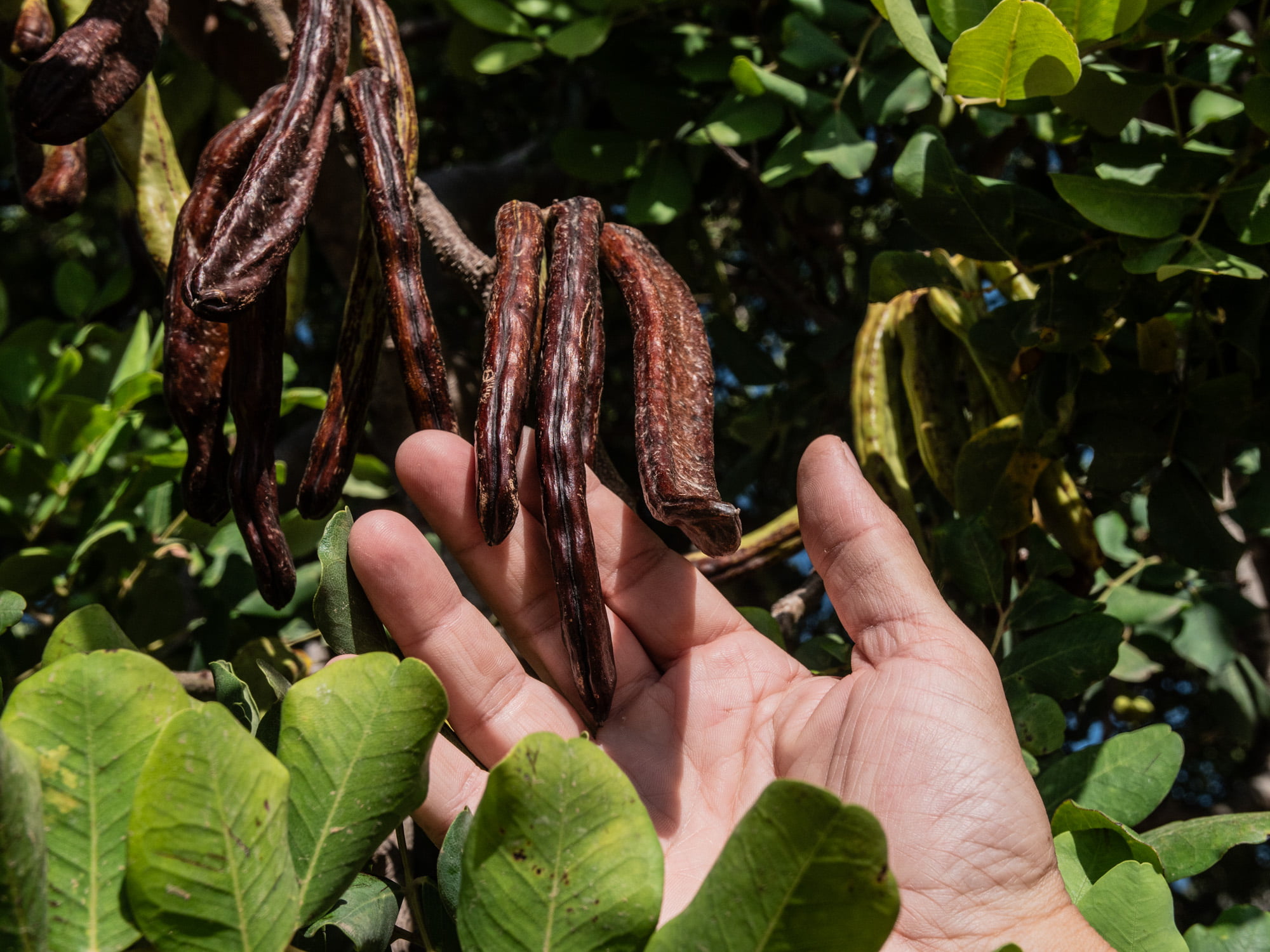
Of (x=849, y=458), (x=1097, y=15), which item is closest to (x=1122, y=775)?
(x=849, y=458)

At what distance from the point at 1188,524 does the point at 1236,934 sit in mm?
732

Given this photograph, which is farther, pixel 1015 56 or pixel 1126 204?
pixel 1126 204

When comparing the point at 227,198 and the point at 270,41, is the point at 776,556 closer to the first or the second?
the point at 227,198

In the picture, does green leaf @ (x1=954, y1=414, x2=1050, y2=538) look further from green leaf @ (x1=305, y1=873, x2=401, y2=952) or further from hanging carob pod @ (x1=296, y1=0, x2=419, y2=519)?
green leaf @ (x1=305, y1=873, x2=401, y2=952)

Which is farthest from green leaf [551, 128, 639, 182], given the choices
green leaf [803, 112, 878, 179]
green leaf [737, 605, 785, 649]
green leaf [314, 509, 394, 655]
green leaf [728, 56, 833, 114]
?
green leaf [314, 509, 394, 655]

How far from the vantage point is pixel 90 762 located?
63cm

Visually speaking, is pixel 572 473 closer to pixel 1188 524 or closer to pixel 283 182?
pixel 283 182

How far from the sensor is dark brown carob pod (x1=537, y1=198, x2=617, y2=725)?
3.42 feet

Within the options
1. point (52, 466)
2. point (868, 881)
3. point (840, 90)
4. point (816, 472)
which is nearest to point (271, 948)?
point (868, 881)

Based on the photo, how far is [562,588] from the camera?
1.05 m

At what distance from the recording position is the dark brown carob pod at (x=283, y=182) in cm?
97

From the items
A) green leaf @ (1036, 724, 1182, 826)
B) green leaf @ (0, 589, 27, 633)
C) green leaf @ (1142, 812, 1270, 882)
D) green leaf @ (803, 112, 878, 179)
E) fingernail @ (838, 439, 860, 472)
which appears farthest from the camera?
green leaf @ (803, 112, 878, 179)

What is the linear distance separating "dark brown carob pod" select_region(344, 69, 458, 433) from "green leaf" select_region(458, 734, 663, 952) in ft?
2.07

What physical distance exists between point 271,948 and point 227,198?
93cm
